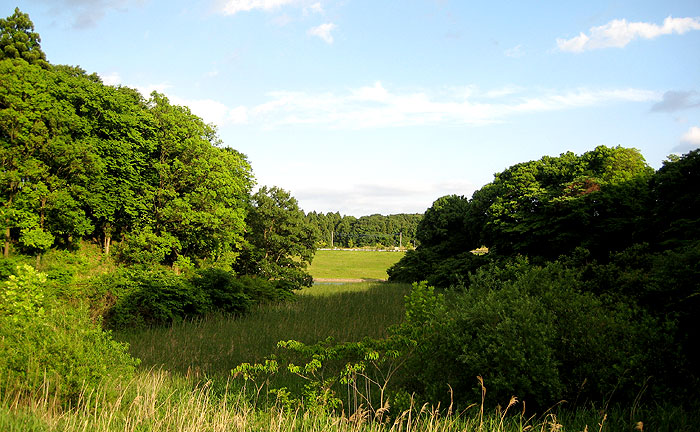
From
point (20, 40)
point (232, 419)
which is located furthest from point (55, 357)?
point (20, 40)

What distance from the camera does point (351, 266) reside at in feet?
185

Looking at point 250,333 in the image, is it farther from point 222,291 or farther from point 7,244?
point 7,244

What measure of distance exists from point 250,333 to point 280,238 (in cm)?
1226

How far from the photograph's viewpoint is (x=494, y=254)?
24.6 meters

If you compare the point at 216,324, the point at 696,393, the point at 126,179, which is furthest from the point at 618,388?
the point at 126,179

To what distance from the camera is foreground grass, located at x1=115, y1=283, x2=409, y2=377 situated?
31.0 feet

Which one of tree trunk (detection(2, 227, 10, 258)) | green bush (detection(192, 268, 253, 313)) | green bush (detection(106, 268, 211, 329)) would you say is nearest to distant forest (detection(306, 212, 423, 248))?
tree trunk (detection(2, 227, 10, 258))

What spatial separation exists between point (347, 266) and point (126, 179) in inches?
1393

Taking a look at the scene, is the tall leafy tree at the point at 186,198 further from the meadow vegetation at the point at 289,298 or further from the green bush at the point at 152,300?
the green bush at the point at 152,300

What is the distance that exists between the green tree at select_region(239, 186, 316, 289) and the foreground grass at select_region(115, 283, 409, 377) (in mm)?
6770

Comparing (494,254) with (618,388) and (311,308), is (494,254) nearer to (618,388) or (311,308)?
(311,308)

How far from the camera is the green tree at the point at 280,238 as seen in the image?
79.9 feet

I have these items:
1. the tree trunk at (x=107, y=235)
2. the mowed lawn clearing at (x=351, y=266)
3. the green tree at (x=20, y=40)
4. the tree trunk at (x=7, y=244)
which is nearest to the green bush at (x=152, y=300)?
the tree trunk at (x=7, y=244)

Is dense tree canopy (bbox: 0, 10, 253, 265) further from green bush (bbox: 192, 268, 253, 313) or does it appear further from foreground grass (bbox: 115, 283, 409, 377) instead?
foreground grass (bbox: 115, 283, 409, 377)
